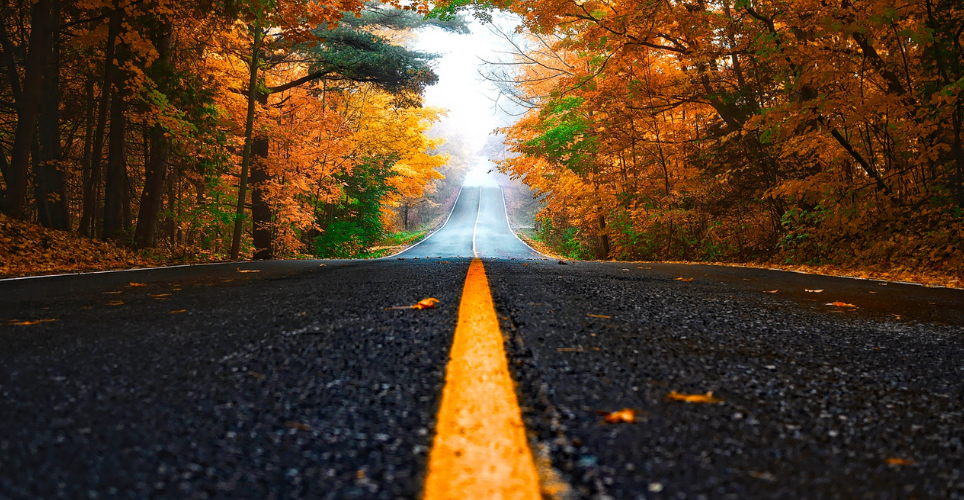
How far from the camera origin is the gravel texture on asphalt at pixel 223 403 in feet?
2.92

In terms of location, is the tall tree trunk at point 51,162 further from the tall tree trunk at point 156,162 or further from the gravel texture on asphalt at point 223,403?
the gravel texture on asphalt at point 223,403

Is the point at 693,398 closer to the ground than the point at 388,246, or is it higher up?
closer to the ground

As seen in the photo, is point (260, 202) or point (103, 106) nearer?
point (103, 106)

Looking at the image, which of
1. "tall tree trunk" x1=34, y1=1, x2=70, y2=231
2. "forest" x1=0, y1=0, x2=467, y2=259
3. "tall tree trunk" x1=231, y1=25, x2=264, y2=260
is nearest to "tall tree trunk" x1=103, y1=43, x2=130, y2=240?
"forest" x1=0, y1=0, x2=467, y2=259

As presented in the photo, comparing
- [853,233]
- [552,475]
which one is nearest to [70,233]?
[552,475]

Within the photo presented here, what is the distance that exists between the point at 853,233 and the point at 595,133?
10458mm

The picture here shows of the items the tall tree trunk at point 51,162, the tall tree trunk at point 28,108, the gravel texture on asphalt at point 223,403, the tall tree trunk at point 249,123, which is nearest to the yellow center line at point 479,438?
the gravel texture on asphalt at point 223,403

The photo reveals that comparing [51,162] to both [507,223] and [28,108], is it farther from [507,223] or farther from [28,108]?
[507,223]

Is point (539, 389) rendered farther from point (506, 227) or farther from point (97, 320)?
point (506, 227)

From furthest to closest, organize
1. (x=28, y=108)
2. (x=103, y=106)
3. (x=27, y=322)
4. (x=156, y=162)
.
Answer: (x=156, y=162) → (x=103, y=106) → (x=28, y=108) → (x=27, y=322)

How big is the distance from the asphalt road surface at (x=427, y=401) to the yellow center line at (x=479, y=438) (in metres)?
0.04

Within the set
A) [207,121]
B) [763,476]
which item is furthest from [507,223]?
[763,476]

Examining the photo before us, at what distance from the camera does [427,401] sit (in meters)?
1.26

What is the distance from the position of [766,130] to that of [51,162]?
13336 mm
